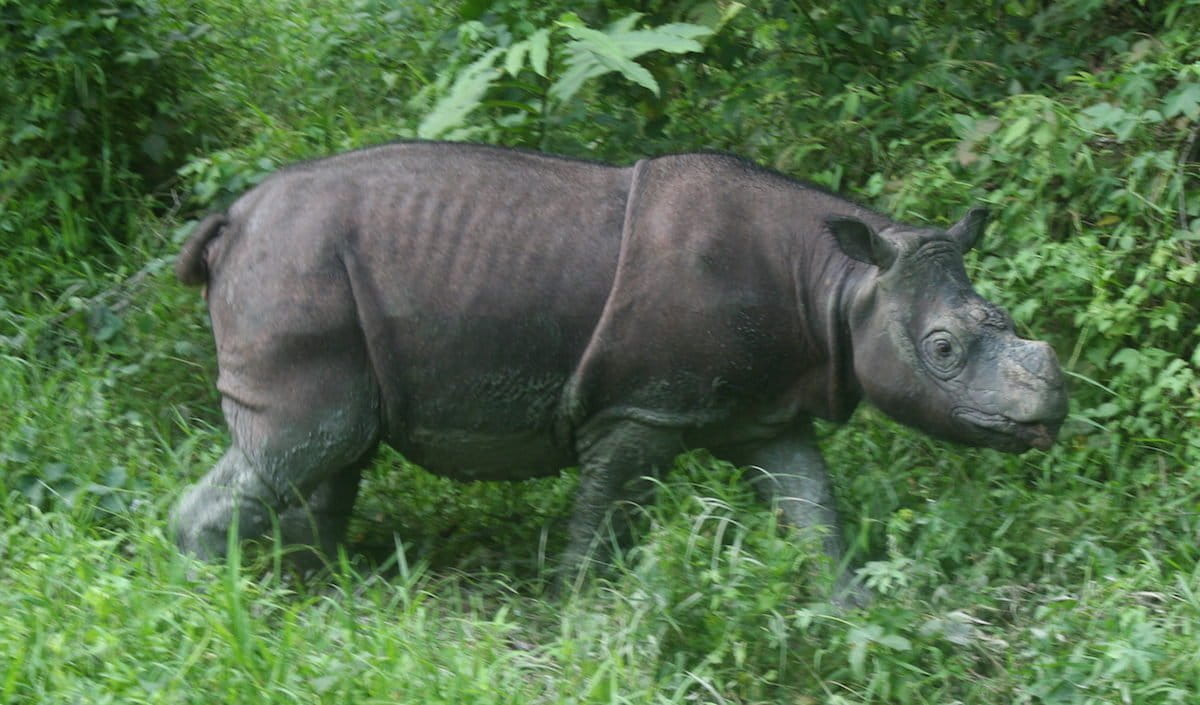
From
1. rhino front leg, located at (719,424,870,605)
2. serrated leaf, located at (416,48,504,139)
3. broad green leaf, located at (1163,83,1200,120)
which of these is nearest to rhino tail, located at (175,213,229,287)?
serrated leaf, located at (416,48,504,139)

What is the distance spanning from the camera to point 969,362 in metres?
5.45

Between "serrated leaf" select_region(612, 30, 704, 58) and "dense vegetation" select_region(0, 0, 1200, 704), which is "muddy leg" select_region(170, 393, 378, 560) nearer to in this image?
"dense vegetation" select_region(0, 0, 1200, 704)

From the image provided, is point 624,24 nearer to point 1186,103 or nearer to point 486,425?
point 486,425

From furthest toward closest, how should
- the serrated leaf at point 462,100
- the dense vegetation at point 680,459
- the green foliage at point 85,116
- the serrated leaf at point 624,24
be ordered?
the green foliage at point 85,116 < the serrated leaf at point 624,24 < the serrated leaf at point 462,100 < the dense vegetation at point 680,459

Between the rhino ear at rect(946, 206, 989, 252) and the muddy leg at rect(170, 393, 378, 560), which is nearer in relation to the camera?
the muddy leg at rect(170, 393, 378, 560)

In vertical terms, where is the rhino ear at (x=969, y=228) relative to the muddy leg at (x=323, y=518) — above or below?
above

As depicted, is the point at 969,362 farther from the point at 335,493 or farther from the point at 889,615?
the point at 335,493

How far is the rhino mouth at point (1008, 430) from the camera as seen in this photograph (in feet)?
17.6

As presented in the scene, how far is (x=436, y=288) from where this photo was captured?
18.6ft

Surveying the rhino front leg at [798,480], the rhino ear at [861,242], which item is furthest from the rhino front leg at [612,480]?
the rhino ear at [861,242]

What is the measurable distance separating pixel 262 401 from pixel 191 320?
1712 millimetres

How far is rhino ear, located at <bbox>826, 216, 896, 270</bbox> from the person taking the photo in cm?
537

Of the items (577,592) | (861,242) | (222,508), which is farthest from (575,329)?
(222,508)

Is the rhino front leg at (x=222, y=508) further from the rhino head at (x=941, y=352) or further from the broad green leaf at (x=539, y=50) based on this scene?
the rhino head at (x=941, y=352)
